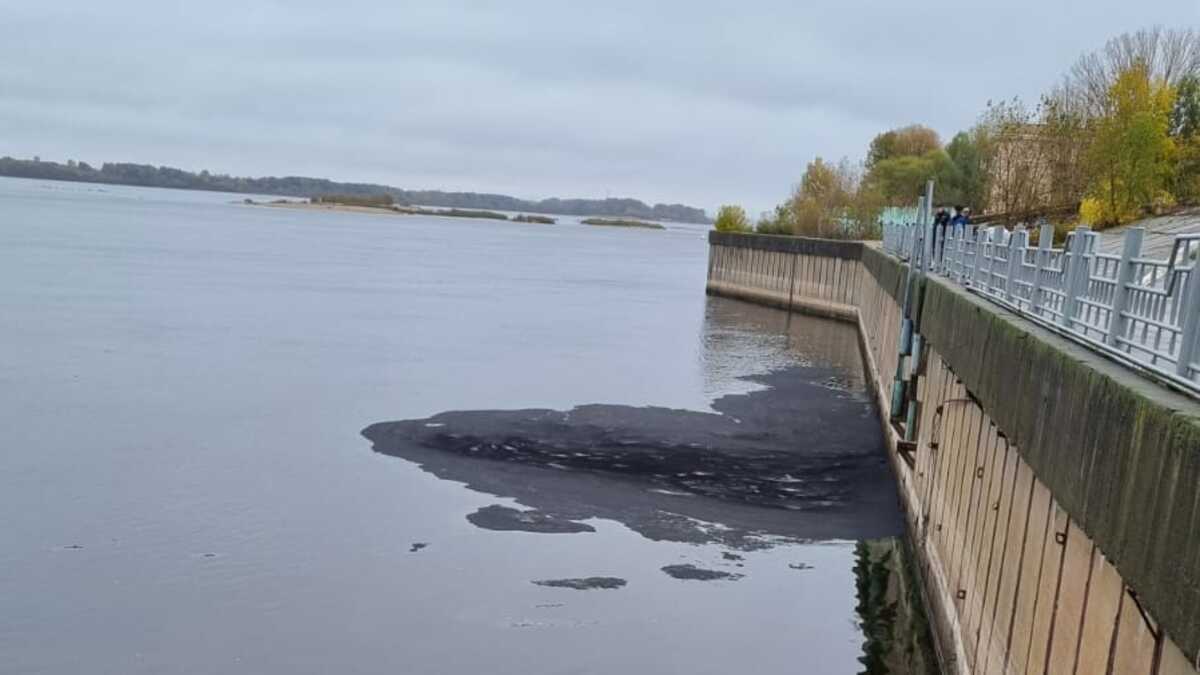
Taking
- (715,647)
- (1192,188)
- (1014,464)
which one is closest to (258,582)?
(715,647)

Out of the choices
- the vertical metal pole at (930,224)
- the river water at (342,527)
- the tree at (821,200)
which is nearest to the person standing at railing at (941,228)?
the vertical metal pole at (930,224)

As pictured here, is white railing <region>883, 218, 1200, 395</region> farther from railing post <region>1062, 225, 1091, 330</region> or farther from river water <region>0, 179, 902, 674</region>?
river water <region>0, 179, 902, 674</region>

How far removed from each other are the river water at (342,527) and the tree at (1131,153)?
1011 cm

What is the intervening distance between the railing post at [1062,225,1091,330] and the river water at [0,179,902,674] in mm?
5896

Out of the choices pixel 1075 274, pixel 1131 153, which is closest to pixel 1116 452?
pixel 1075 274

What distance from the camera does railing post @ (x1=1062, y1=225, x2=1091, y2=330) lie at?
31.1ft

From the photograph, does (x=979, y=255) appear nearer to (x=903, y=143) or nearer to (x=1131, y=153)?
(x=1131, y=153)

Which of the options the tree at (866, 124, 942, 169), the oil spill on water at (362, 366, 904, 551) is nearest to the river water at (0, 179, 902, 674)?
the oil spill on water at (362, 366, 904, 551)

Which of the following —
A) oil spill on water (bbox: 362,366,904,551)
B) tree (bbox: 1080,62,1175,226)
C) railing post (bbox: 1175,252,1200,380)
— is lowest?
oil spill on water (bbox: 362,366,904,551)

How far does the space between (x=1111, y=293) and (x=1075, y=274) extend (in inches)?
16.4

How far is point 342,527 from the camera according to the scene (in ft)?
60.3

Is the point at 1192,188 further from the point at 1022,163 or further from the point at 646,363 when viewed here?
the point at 646,363

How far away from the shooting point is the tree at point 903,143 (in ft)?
331

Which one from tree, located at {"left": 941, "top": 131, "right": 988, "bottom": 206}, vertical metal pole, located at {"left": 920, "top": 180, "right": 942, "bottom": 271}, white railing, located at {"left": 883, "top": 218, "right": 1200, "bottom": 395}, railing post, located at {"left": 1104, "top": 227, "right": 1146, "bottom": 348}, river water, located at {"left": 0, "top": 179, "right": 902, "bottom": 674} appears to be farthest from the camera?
tree, located at {"left": 941, "top": 131, "right": 988, "bottom": 206}
